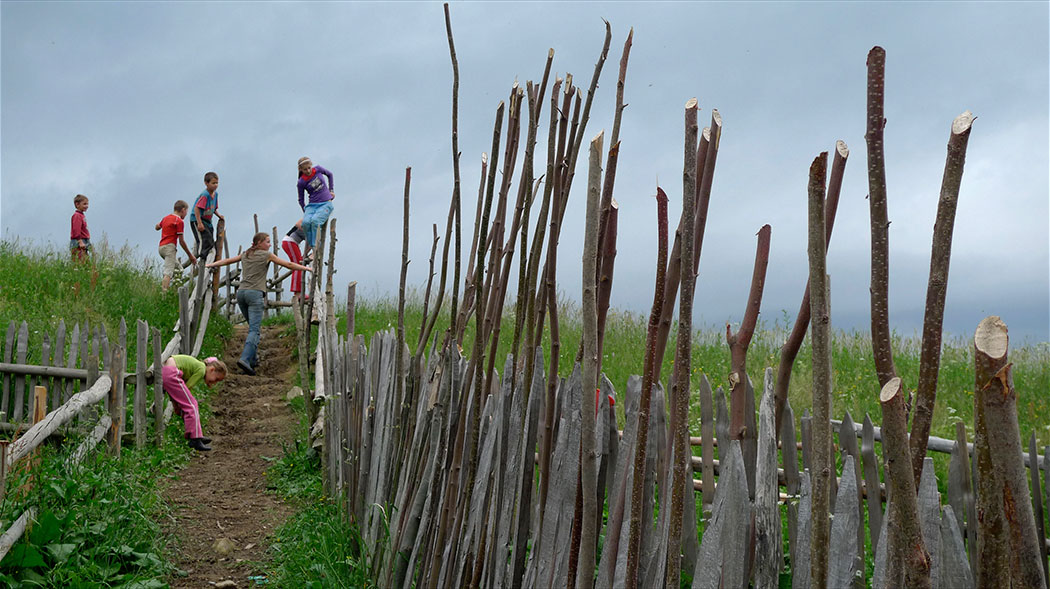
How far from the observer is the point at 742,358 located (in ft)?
6.37

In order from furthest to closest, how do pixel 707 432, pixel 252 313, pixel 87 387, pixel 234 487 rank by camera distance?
pixel 252 313 < pixel 87 387 < pixel 234 487 < pixel 707 432

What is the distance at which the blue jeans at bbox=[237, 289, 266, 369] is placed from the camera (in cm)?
1130

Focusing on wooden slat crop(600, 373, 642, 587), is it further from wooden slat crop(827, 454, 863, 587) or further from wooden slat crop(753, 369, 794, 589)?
wooden slat crop(827, 454, 863, 587)

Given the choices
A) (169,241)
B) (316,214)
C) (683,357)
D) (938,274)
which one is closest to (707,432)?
(683,357)

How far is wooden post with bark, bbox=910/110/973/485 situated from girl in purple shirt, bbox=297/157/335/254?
40.0 feet

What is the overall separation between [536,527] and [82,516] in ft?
13.3

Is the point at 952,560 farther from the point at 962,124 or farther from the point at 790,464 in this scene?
the point at 790,464

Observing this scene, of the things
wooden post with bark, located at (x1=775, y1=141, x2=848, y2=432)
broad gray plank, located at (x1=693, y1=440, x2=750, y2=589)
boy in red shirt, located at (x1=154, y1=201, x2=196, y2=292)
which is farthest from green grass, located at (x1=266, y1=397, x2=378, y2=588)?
boy in red shirt, located at (x1=154, y1=201, x2=196, y2=292)

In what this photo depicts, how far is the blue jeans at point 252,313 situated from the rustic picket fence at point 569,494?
7301 millimetres

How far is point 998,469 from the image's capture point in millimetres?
1161

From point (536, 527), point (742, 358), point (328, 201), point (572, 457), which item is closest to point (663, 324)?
point (742, 358)

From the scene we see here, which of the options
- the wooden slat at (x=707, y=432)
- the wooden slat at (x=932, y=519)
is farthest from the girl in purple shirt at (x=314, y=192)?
the wooden slat at (x=932, y=519)

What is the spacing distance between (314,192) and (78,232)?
566cm

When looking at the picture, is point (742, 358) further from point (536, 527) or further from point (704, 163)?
point (536, 527)
